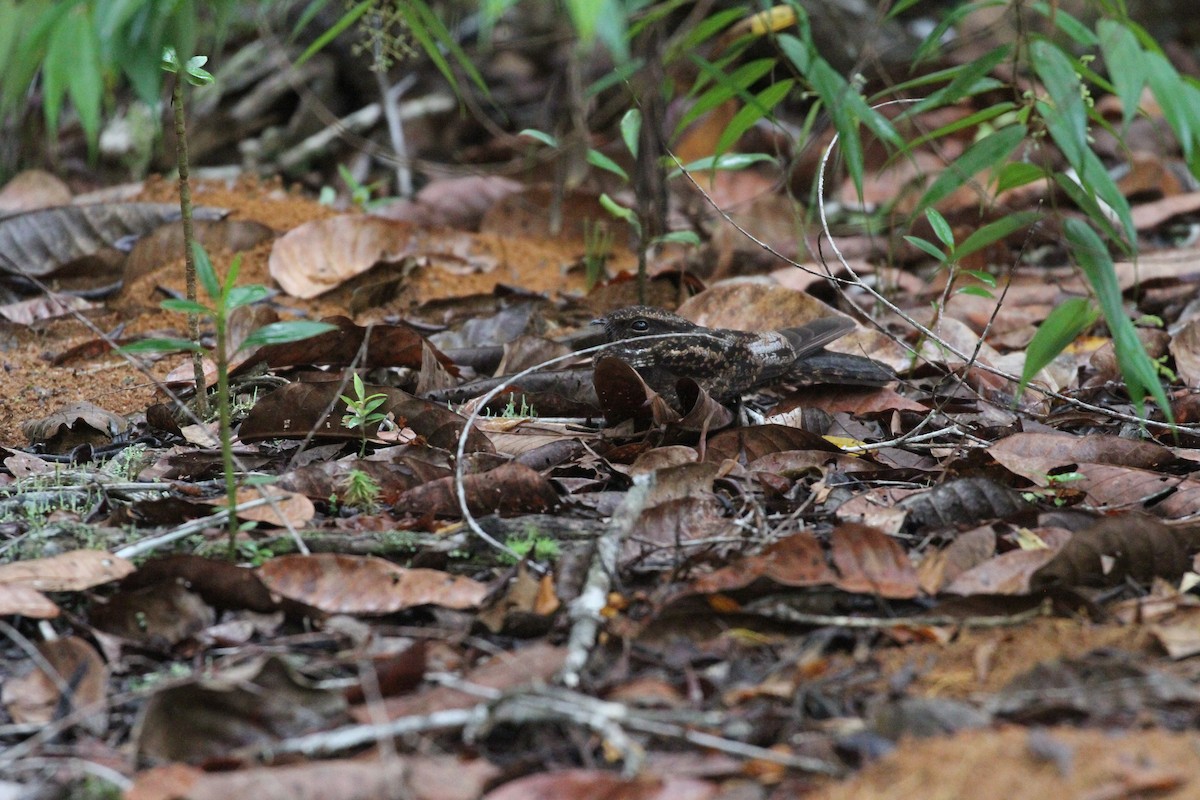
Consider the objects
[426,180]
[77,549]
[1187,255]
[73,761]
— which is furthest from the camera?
[426,180]

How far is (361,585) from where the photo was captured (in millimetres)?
2236

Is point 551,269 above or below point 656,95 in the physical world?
below

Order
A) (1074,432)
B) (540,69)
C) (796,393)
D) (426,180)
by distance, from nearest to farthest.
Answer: (1074,432) → (796,393) → (426,180) → (540,69)

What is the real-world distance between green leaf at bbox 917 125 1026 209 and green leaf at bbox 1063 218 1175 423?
0.20 m

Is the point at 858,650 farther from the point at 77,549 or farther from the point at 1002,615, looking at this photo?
the point at 77,549

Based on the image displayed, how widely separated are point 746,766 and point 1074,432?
7.38 feet

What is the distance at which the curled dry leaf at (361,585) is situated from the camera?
7.20ft

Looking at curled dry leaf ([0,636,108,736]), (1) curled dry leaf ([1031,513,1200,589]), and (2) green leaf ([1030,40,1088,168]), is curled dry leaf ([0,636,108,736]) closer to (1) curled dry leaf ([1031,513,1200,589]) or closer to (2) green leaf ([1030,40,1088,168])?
(1) curled dry leaf ([1031,513,1200,589])

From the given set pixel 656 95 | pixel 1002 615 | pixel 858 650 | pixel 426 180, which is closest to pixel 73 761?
pixel 858 650

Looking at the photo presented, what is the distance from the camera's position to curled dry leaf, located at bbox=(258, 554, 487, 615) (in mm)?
2193

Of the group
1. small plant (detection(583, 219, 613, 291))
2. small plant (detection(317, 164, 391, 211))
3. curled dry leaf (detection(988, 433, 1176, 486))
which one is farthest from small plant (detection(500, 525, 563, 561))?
small plant (detection(317, 164, 391, 211))

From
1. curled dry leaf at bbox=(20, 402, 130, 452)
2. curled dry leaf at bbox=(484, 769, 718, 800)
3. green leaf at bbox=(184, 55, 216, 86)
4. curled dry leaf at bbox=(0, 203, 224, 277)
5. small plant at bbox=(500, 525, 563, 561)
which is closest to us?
curled dry leaf at bbox=(484, 769, 718, 800)

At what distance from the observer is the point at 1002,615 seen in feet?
7.00

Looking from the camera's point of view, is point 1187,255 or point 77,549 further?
point 1187,255
